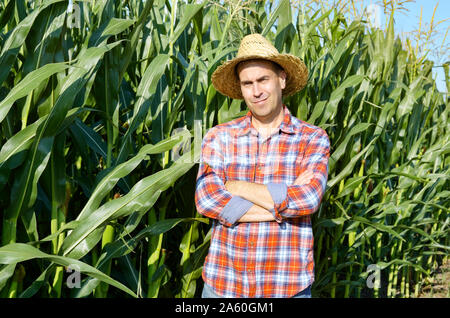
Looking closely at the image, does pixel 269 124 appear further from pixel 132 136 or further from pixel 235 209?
pixel 132 136

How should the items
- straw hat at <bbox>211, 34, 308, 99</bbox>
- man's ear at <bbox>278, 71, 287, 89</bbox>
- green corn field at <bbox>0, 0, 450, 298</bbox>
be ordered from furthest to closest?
man's ear at <bbox>278, 71, 287, 89</bbox>, straw hat at <bbox>211, 34, 308, 99</bbox>, green corn field at <bbox>0, 0, 450, 298</bbox>

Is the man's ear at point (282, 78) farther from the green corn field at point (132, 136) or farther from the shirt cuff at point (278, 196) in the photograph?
the shirt cuff at point (278, 196)

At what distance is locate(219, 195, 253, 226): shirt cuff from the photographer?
1.40 metres

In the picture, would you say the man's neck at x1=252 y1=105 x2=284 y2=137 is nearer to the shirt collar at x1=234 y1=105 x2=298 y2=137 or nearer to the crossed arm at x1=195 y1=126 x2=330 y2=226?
the shirt collar at x1=234 y1=105 x2=298 y2=137

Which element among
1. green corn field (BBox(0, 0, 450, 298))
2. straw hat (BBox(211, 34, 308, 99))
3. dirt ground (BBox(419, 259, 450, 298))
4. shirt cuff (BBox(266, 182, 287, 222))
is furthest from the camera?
dirt ground (BBox(419, 259, 450, 298))

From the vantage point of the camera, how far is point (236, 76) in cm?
159

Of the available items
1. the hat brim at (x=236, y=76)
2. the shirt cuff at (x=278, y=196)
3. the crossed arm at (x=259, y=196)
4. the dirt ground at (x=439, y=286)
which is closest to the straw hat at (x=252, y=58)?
the hat brim at (x=236, y=76)

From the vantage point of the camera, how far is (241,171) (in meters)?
1.50

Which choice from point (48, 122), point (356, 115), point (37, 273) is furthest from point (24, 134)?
point (356, 115)

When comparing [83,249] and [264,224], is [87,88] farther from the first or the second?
[264,224]

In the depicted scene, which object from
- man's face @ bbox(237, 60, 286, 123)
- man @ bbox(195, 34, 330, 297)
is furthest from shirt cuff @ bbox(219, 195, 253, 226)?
man's face @ bbox(237, 60, 286, 123)

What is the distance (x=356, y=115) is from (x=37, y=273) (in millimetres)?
1540

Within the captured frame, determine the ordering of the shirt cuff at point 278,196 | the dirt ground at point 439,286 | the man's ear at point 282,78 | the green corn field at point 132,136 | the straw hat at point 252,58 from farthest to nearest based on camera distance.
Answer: the dirt ground at point 439,286, the man's ear at point 282,78, the straw hat at point 252,58, the shirt cuff at point 278,196, the green corn field at point 132,136

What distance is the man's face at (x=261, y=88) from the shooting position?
1462 millimetres
